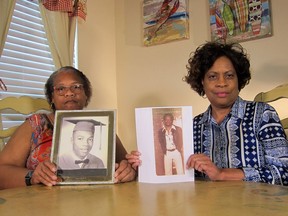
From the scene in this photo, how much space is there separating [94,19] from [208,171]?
179 cm

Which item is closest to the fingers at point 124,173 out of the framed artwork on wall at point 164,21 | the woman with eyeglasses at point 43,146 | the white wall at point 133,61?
the woman with eyeglasses at point 43,146

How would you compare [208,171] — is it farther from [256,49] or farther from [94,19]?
[94,19]

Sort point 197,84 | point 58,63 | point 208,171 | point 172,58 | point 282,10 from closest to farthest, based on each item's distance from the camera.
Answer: point 208,171, point 197,84, point 282,10, point 58,63, point 172,58

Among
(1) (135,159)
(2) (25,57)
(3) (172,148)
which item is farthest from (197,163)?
(2) (25,57)

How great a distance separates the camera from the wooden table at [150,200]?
1.98 ft

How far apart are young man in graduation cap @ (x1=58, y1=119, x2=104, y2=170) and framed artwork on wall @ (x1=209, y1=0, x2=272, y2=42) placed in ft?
4.38

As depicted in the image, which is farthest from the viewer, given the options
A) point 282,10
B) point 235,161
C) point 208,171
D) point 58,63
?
point 58,63

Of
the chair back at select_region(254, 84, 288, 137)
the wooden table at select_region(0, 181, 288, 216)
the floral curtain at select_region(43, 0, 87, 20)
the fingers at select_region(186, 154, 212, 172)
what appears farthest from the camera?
the floral curtain at select_region(43, 0, 87, 20)

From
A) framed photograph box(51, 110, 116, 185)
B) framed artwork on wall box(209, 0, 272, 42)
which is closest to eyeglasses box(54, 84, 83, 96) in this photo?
framed photograph box(51, 110, 116, 185)

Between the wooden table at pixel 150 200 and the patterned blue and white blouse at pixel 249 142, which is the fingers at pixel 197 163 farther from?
the patterned blue and white blouse at pixel 249 142

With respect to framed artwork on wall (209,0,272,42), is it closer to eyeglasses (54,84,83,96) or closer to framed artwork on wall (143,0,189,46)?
framed artwork on wall (143,0,189,46)

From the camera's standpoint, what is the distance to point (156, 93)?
2320 millimetres

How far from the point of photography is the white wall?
213cm

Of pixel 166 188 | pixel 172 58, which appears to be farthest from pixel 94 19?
pixel 166 188
